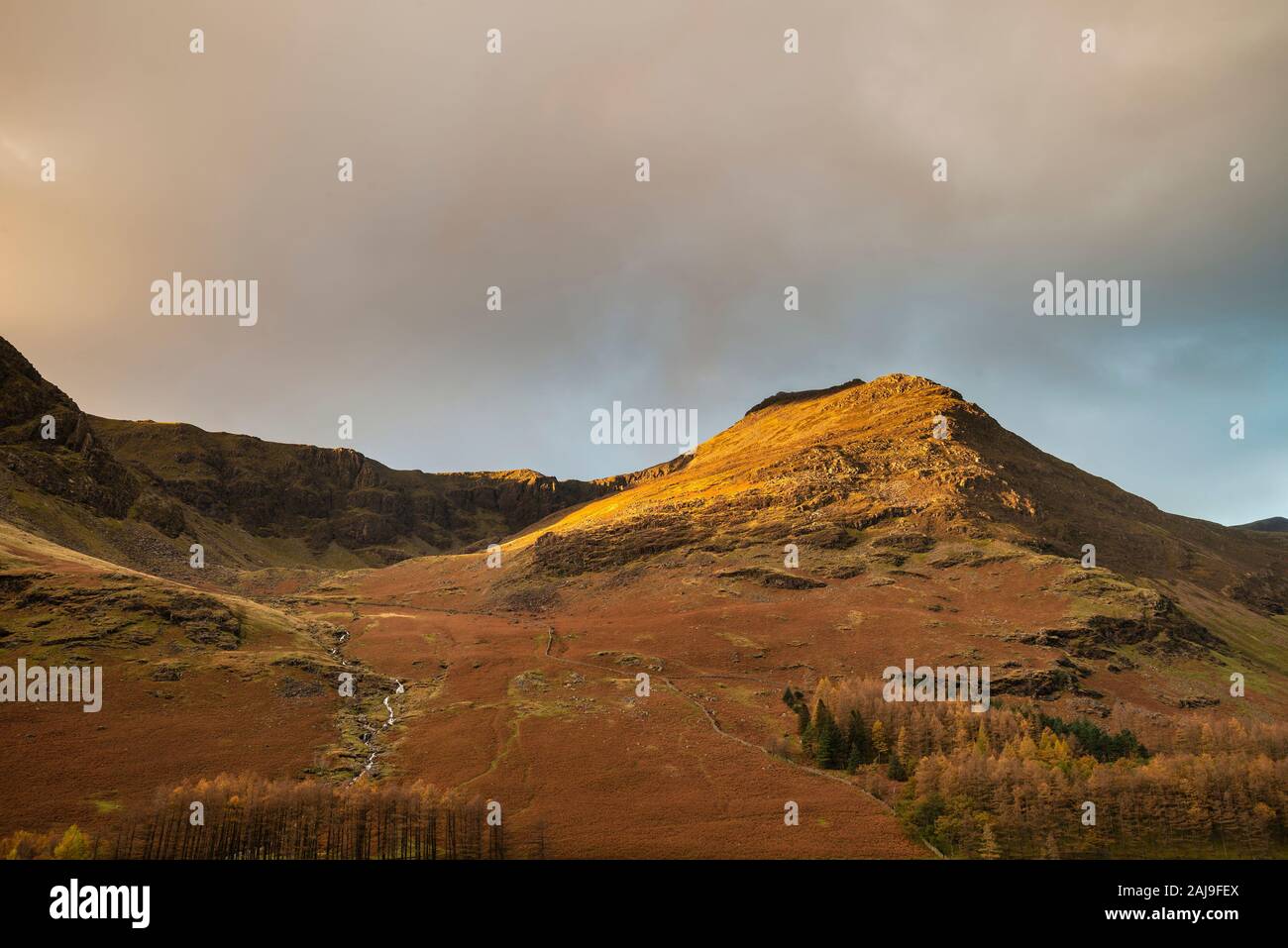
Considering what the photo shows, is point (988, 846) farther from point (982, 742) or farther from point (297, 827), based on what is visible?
point (297, 827)

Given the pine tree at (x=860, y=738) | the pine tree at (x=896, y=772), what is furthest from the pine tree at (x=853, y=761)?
the pine tree at (x=896, y=772)

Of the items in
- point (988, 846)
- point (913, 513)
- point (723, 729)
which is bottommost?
point (988, 846)

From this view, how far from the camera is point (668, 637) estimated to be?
10250 cm

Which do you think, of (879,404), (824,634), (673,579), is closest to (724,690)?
(824,634)

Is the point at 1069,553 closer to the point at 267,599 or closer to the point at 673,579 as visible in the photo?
the point at 673,579

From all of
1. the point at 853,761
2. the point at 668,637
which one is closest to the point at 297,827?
the point at 853,761

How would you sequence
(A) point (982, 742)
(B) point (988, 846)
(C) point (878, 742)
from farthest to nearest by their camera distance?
(C) point (878, 742)
(A) point (982, 742)
(B) point (988, 846)

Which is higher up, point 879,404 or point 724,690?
point 879,404

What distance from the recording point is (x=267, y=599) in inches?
5354

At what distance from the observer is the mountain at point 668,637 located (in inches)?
2212

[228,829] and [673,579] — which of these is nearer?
[228,829]
